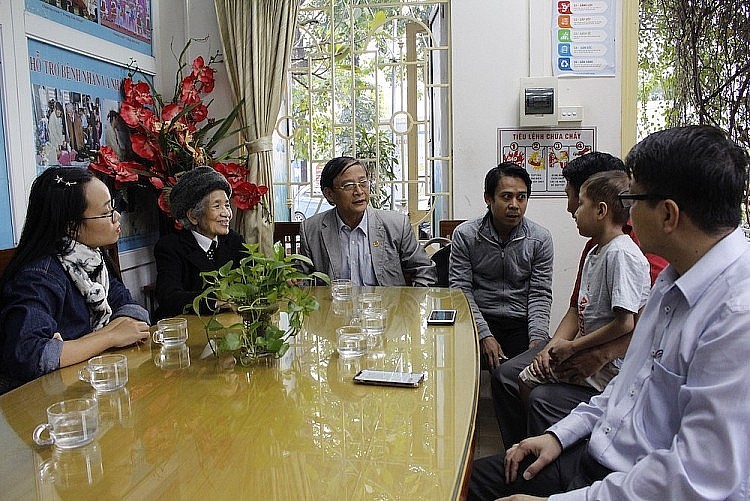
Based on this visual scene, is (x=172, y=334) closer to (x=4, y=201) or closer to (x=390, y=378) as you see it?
(x=390, y=378)

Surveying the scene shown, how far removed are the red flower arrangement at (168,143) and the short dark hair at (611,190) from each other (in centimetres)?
222

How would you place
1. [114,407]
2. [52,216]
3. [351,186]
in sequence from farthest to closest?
[351,186] < [52,216] < [114,407]

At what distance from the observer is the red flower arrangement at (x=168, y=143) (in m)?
3.47

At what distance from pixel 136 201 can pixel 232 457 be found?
2.91m

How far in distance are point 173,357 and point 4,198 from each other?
1.43 meters

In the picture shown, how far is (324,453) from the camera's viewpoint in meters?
1.18


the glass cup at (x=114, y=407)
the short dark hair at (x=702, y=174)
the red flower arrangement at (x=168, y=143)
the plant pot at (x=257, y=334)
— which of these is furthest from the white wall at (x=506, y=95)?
the glass cup at (x=114, y=407)

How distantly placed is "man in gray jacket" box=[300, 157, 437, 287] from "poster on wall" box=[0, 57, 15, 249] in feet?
4.30

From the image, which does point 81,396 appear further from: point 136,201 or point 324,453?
point 136,201

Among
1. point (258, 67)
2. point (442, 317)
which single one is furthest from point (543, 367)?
point (258, 67)

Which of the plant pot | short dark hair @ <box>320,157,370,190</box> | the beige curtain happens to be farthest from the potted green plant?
the beige curtain

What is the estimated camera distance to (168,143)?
354cm

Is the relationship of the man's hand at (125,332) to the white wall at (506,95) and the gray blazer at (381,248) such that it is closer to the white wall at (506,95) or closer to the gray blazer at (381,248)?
the gray blazer at (381,248)

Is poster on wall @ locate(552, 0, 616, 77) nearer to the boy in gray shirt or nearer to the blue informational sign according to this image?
the boy in gray shirt
